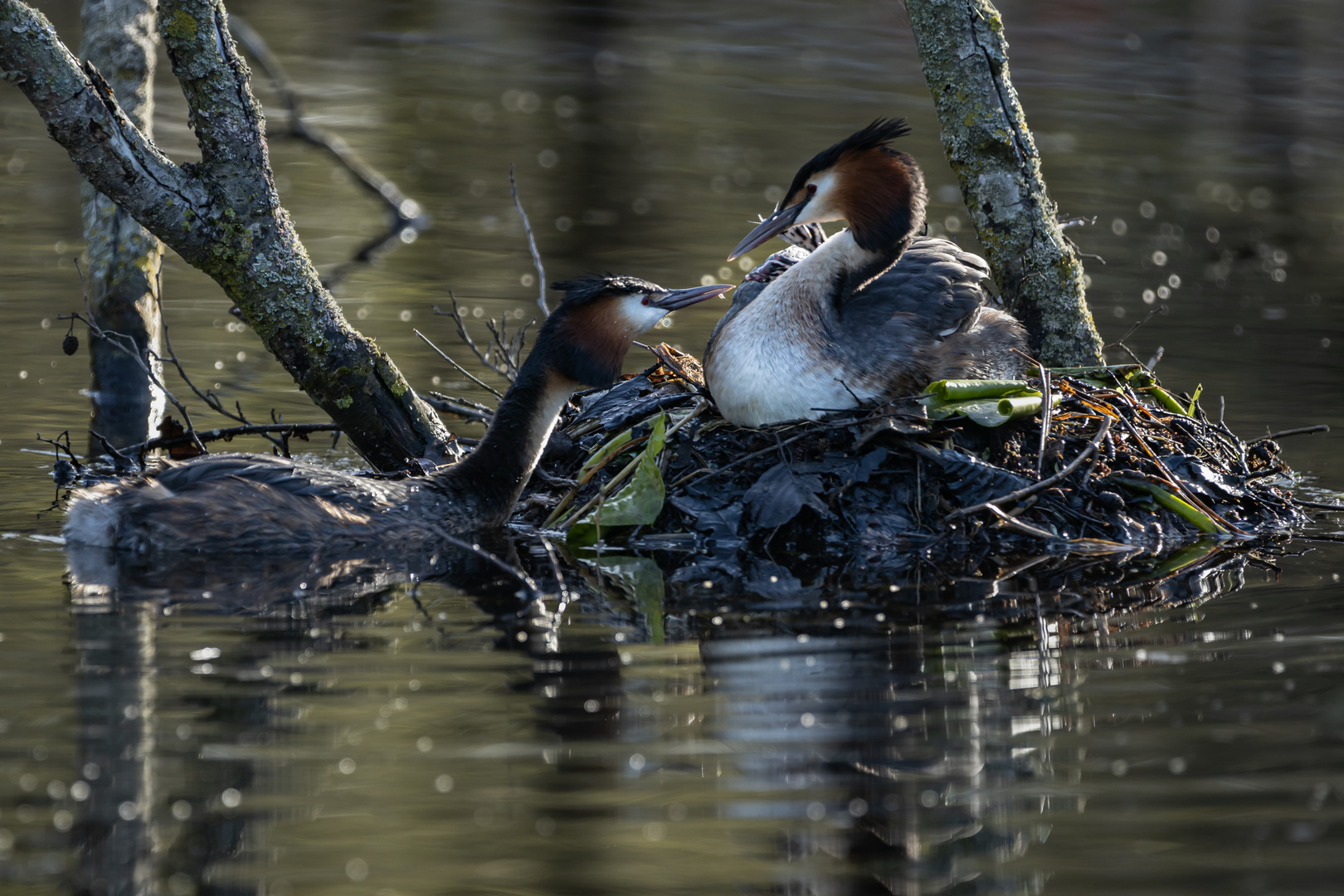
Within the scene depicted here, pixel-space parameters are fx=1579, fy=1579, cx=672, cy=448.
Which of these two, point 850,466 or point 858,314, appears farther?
point 858,314

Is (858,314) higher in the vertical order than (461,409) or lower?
higher

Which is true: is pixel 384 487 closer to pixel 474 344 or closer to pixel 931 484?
pixel 931 484

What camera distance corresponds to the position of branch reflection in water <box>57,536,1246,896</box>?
149 inches

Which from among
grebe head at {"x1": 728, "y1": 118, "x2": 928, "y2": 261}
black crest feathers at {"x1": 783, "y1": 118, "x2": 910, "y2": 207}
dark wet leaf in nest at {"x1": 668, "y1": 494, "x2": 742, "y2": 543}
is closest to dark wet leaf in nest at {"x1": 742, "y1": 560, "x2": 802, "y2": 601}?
dark wet leaf in nest at {"x1": 668, "y1": 494, "x2": 742, "y2": 543}

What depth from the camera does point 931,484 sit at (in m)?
6.53

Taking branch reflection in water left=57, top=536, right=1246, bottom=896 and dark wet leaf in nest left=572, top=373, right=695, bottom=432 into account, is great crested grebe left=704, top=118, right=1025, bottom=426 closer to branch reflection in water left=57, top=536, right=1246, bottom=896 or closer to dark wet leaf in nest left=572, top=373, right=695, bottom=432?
dark wet leaf in nest left=572, top=373, right=695, bottom=432

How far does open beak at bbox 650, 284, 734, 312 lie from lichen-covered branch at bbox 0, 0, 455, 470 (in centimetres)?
142

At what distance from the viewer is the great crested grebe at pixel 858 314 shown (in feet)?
22.0

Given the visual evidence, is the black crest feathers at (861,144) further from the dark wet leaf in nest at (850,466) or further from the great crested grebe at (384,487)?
the dark wet leaf in nest at (850,466)

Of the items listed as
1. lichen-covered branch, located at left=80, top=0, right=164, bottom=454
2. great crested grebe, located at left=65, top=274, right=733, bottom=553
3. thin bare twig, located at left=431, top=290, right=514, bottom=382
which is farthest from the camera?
lichen-covered branch, located at left=80, top=0, right=164, bottom=454

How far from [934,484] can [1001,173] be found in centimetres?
202

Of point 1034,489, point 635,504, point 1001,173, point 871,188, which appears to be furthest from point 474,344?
point 1034,489

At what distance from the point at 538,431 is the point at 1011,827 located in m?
3.31

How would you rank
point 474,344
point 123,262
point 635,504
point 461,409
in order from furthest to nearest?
point 474,344 → point 123,262 → point 461,409 → point 635,504
